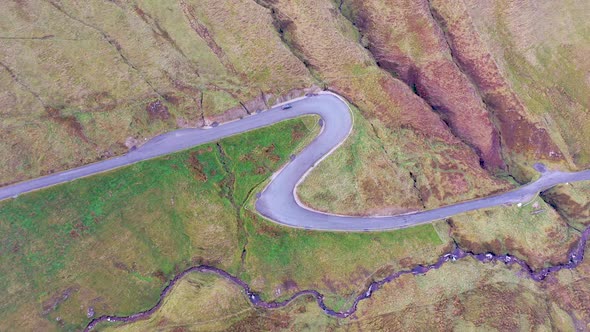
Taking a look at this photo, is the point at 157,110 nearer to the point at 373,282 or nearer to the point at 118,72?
the point at 118,72

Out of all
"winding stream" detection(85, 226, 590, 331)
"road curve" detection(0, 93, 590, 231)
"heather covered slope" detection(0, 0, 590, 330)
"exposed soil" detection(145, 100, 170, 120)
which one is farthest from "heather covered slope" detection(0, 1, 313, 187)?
"winding stream" detection(85, 226, 590, 331)

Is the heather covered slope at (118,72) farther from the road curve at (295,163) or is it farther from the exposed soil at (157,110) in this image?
the road curve at (295,163)

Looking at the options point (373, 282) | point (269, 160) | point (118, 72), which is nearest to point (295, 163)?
point (269, 160)

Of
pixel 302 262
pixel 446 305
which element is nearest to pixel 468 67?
pixel 446 305

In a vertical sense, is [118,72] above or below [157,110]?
above

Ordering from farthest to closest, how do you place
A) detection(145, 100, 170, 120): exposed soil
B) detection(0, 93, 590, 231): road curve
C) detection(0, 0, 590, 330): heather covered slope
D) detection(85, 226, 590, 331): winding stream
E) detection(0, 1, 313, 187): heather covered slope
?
detection(145, 100, 170, 120): exposed soil
detection(0, 93, 590, 231): road curve
detection(0, 1, 313, 187): heather covered slope
detection(0, 0, 590, 330): heather covered slope
detection(85, 226, 590, 331): winding stream

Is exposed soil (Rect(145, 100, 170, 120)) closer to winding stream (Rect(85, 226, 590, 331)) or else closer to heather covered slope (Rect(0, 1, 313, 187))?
heather covered slope (Rect(0, 1, 313, 187))

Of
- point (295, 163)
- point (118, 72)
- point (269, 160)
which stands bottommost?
point (269, 160)

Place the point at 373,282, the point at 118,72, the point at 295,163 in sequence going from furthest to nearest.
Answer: the point at 295,163 → the point at 373,282 → the point at 118,72
